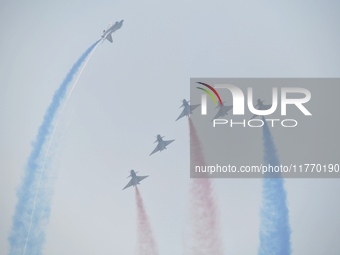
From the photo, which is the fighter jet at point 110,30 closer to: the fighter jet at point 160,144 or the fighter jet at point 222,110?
the fighter jet at point 160,144

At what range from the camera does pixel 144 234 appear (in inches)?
827

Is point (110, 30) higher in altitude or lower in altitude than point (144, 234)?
higher

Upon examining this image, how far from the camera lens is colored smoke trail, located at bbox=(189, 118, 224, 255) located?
67.5 ft

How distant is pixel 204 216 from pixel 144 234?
2.16 meters

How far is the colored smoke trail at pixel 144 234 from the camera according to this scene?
817 inches

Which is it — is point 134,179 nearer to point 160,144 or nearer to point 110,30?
point 160,144

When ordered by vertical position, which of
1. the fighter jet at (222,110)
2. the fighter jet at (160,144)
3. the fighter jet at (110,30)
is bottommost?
the fighter jet at (160,144)

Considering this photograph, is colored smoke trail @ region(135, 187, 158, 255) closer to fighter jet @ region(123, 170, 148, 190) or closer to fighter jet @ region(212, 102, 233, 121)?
fighter jet @ region(123, 170, 148, 190)

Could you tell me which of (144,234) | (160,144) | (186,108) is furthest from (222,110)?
(144,234)

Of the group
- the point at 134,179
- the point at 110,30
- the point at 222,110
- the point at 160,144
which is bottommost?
the point at 134,179

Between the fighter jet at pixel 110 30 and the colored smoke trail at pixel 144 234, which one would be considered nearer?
the colored smoke trail at pixel 144 234

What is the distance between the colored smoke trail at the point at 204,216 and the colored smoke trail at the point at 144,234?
142 centimetres

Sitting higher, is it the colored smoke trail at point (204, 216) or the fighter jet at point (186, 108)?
the fighter jet at point (186, 108)

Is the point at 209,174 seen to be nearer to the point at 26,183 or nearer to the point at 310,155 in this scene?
the point at 310,155
